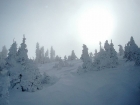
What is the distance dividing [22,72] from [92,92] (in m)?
15.2

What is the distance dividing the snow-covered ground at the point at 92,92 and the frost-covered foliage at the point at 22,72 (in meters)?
1.45

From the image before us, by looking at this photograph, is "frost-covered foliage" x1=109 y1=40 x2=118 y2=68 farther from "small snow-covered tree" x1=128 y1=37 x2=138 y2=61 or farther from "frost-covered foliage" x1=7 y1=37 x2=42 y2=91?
"frost-covered foliage" x1=7 y1=37 x2=42 y2=91

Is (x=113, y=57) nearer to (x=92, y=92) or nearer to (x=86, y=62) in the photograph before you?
(x=86, y=62)

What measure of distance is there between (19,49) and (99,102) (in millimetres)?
19704

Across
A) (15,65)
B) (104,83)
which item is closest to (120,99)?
(104,83)

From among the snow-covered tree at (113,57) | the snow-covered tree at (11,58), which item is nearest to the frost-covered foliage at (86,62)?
the snow-covered tree at (113,57)

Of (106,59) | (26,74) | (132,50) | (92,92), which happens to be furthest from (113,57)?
(26,74)

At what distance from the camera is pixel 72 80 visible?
2752 cm

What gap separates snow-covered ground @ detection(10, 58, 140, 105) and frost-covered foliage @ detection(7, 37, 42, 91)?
4.75 ft

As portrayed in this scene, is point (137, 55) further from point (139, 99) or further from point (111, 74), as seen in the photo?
point (139, 99)

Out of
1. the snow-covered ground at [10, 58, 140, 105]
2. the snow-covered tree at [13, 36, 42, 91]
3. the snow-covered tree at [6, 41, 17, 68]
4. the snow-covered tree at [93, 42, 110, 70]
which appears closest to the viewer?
the snow-covered ground at [10, 58, 140, 105]

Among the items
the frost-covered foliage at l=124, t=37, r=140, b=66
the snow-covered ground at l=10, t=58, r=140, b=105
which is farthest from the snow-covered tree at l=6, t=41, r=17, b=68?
the frost-covered foliage at l=124, t=37, r=140, b=66

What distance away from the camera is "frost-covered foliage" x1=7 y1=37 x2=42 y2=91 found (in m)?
22.0

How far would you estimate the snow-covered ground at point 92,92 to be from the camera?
19578mm
